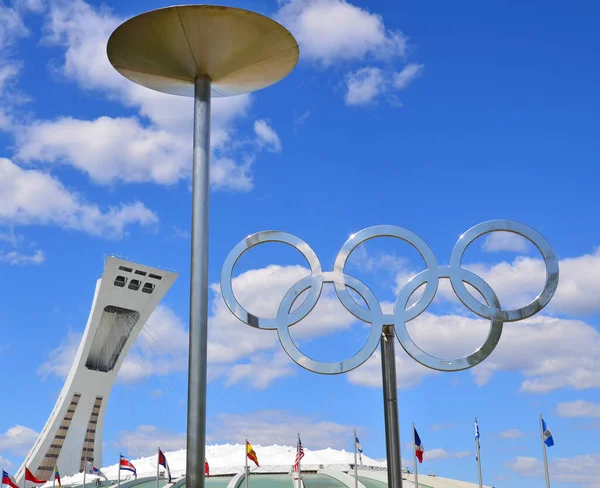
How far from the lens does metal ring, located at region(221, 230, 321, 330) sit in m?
16.8

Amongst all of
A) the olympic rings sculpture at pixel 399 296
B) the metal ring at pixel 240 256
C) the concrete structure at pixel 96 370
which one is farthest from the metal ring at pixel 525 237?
the concrete structure at pixel 96 370

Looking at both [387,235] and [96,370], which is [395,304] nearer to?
[387,235]

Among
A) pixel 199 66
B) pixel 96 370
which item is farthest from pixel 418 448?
pixel 96 370

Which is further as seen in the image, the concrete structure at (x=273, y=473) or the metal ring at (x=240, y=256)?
the concrete structure at (x=273, y=473)

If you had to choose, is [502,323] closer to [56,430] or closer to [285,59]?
[285,59]

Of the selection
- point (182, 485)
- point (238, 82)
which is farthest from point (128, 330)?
point (238, 82)

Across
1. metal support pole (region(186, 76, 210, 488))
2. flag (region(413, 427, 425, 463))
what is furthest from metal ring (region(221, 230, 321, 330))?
flag (region(413, 427, 425, 463))

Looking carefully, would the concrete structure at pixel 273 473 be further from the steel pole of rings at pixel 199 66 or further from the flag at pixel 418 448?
the steel pole of rings at pixel 199 66

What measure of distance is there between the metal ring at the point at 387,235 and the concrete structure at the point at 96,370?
45192 mm

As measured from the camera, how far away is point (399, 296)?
54.3ft

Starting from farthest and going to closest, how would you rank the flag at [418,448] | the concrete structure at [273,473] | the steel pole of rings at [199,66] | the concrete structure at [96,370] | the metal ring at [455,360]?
the concrete structure at [96,370]
the concrete structure at [273,473]
the flag at [418,448]
the steel pole of rings at [199,66]
the metal ring at [455,360]

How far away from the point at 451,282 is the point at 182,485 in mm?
36152

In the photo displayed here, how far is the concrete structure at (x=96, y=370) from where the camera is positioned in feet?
200

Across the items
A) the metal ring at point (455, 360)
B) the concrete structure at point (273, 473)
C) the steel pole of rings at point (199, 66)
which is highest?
the steel pole of rings at point (199, 66)
